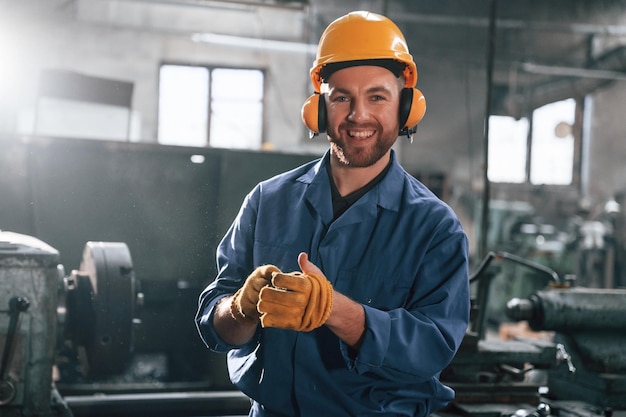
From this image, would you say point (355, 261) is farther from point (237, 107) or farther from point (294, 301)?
point (237, 107)

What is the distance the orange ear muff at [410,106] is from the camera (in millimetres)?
1339

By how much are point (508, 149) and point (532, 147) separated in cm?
32

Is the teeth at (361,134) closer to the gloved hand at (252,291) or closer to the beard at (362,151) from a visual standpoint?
the beard at (362,151)

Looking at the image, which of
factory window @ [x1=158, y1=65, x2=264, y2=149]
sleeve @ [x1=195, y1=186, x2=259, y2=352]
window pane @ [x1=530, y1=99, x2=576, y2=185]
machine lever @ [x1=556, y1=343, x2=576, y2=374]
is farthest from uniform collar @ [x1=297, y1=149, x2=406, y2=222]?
window pane @ [x1=530, y1=99, x2=576, y2=185]

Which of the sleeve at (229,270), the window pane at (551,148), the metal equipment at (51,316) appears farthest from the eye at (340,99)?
the window pane at (551,148)

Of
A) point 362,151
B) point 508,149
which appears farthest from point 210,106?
point 362,151

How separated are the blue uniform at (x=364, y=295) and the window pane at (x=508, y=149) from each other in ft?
24.9

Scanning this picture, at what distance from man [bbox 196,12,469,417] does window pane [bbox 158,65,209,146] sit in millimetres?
6242

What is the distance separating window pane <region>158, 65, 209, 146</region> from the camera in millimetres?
7438

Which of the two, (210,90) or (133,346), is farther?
(210,90)

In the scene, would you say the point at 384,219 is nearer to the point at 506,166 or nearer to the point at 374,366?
the point at 374,366

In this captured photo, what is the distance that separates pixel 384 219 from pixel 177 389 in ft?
6.55

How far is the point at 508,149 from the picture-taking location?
28.3 ft

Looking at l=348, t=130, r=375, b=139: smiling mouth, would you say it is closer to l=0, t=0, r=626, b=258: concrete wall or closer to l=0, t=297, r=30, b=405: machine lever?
l=0, t=297, r=30, b=405: machine lever
